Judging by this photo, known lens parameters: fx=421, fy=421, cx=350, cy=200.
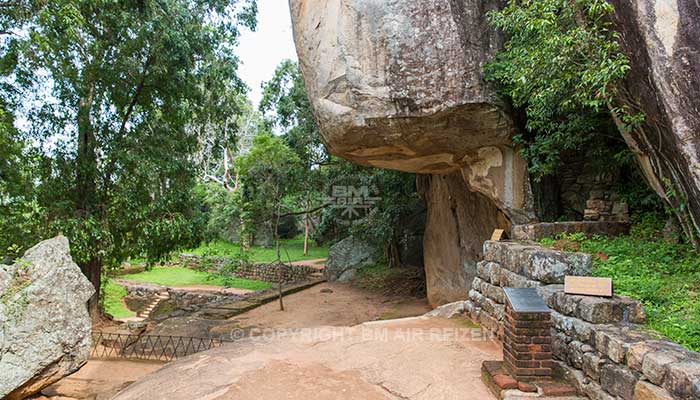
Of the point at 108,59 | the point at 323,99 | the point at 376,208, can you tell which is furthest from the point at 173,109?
the point at 376,208

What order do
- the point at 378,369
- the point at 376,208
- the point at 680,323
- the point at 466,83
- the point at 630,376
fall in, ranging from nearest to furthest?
the point at 630,376 → the point at 680,323 → the point at 378,369 → the point at 466,83 → the point at 376,208

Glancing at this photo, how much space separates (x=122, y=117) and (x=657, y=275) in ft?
32.8

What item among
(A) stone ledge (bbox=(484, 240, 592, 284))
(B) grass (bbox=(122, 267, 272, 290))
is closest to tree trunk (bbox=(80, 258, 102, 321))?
(B) grass (bbox=(122, 267, 272, 290))

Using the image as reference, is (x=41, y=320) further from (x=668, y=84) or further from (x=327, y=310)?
(x=668, y=84)

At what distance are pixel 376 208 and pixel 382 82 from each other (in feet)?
22.8

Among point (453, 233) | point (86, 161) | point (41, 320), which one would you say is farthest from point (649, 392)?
point (86, 161)

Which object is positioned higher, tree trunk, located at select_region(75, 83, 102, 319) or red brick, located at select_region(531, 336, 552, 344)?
tree trunk, located at select_region(75, 83, 102, 319)

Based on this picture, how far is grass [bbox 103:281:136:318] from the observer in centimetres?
1389

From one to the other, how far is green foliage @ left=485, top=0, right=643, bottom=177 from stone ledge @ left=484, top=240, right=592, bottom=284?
157 centimetres

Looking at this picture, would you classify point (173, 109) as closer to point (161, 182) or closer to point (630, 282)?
point (161, 182)

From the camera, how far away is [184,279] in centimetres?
1802

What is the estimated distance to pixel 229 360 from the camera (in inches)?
187

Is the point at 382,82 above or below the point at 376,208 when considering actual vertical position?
above

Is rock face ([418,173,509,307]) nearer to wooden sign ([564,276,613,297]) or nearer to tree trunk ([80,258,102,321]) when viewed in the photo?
wooden sign ([564,276,613,297])
